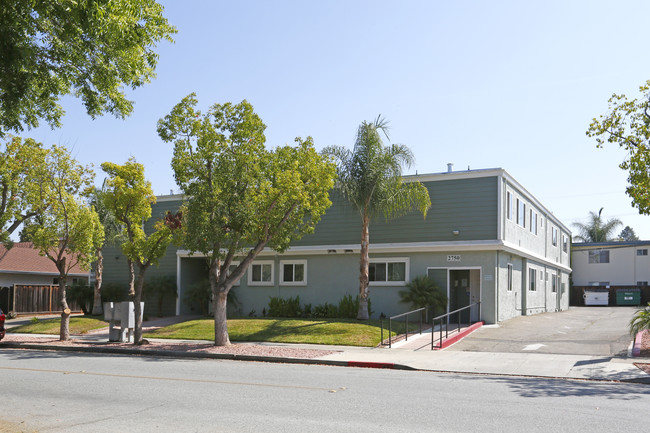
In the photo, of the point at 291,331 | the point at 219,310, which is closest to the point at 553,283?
the point at 291,331

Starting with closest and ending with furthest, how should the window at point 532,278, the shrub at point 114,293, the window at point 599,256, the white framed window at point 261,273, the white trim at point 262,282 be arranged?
the white trim at point 262,282 → the white framed window at point 261,273 → the window at point 532,278 → the shrub at point 114,293 → the window at point 599,256

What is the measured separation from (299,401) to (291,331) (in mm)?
11686

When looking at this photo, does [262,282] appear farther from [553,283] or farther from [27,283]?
[27,283]

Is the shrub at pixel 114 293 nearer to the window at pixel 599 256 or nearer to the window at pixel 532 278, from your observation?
the window at pixel 532 278

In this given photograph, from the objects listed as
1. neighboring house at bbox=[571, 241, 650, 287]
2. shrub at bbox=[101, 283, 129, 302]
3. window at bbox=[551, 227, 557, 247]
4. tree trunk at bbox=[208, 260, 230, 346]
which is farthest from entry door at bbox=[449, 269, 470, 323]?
neighboring house at bbox=[571, 241, 650, 287]

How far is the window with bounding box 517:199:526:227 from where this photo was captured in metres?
26.2

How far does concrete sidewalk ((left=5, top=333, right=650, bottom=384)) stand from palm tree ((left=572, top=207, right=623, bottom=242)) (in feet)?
153

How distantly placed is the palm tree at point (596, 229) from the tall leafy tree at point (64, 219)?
50.5 metres

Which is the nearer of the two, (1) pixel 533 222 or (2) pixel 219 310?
(2) pixel 219 310

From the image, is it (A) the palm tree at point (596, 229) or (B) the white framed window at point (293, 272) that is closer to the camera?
(B) the white framed window at point (293, 272)

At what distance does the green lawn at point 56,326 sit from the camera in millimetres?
24797

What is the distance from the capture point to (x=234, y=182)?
18.1 metres

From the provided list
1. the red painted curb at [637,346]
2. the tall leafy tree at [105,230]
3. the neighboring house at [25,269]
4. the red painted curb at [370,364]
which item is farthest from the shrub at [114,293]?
the red painted curb at [637,346]

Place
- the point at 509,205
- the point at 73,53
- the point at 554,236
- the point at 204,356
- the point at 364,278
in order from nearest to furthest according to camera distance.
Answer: the point at 73,53 → the point at 204,356 → the point at 364,278 → the point at 509,205 → the point at 554,236
